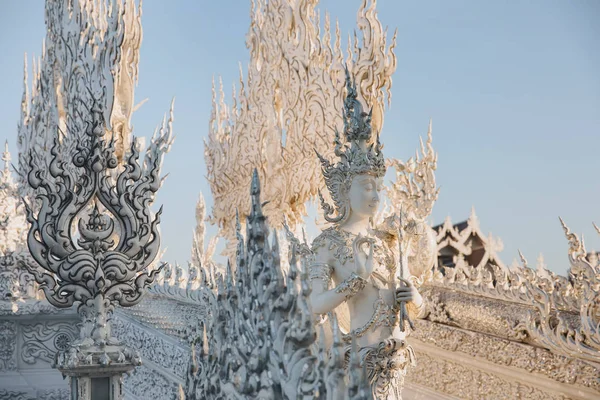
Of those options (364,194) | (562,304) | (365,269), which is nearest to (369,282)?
(365,269)

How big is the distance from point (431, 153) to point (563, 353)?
298cm

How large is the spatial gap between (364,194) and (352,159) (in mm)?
163

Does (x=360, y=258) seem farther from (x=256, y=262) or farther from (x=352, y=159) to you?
(x=256, y=262)

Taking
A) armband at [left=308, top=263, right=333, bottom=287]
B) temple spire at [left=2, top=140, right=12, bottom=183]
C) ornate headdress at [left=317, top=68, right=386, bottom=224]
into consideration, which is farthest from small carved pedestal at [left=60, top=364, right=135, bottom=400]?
temple spire at [left=2, top=140, right=12, bottom=183]

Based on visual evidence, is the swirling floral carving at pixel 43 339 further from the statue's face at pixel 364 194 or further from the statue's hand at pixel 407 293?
the statue's hand at pixel 407 293

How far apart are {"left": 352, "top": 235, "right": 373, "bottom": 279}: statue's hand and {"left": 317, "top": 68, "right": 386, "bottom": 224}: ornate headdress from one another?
0.59 ft

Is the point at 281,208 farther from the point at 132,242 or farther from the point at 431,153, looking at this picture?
the point at 132,242

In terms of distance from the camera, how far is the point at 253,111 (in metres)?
10.4

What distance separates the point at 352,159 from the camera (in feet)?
11.2

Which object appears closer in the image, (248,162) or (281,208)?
(281,208)

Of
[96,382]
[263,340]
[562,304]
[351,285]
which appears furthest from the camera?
[562,304]

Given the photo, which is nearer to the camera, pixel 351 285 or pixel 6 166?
pixel 351 285

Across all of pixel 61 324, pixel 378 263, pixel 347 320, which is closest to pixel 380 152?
pixel 378 263

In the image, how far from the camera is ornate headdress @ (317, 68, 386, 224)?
339 centimetres
